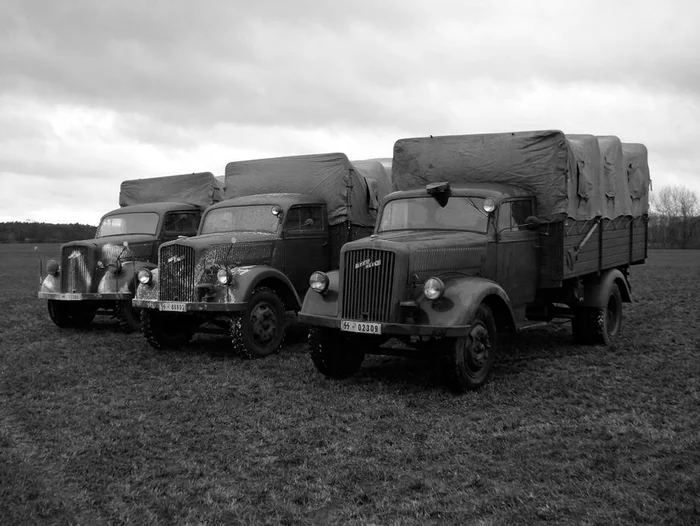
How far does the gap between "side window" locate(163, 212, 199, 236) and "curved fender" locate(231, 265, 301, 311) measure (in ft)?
11.8

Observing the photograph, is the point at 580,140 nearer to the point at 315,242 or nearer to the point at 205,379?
the point at 315,242

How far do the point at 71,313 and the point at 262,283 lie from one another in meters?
4.67

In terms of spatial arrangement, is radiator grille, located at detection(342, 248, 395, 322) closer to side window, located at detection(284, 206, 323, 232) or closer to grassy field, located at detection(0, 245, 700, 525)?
grassy field, located at detection(0, 245, 700, 525)

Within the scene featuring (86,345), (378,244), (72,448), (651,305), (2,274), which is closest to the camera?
(72,448)

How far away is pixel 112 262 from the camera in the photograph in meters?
11.9

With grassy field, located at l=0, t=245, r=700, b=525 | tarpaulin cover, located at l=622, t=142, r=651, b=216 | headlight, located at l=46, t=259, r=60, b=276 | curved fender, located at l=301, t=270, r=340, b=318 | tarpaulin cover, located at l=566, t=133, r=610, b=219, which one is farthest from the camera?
headlight, located at l=46, t=259, r=60, b=276

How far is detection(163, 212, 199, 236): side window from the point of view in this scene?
42.4 ft

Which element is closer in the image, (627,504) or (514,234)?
(627,504)

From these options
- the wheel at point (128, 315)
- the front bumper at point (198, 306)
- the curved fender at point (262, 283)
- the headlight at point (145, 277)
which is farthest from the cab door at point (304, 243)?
the wheel at point (128, 315)

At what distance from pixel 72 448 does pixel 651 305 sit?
40.1ft

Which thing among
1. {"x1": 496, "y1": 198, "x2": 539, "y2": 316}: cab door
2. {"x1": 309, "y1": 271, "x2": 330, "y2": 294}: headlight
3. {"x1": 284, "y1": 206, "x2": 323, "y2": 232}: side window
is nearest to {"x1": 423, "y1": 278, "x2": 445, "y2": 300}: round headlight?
{"x1": 309, "y1": 271, "x2": 330, "y2": 294}: headlight

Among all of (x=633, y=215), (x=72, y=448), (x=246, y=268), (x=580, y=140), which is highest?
(x=580, y=140)

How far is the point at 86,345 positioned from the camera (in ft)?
34.8

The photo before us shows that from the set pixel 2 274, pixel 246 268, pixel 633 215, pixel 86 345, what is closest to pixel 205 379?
pixel 246 268
